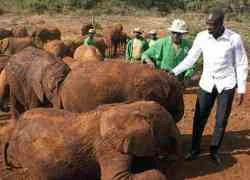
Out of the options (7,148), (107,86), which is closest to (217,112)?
(107,86)

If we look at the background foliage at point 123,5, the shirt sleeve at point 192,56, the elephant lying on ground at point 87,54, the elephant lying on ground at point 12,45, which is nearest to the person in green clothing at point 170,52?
the shirt sleeve at point 192,56

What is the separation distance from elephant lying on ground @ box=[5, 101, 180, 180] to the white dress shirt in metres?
1.03

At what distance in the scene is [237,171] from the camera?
5668mm

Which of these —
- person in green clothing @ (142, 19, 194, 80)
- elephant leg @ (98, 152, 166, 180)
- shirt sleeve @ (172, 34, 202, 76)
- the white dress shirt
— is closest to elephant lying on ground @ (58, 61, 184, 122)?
shirt sleeve @ (172, 34, 202, 76)

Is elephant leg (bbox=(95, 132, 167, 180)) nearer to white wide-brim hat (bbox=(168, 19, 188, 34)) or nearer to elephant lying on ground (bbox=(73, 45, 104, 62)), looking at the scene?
white wide-brim hat (bbox=(168, 19, 188, 34))

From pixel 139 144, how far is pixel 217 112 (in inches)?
60.9

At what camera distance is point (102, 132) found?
4660 mm

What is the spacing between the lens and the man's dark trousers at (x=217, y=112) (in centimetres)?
574

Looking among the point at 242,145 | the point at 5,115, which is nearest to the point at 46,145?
the point at 242,145

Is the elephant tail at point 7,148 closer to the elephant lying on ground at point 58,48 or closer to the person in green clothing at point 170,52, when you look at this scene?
the person in green clothing at point 170,52

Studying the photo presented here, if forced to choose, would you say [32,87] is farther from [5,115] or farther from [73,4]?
[73,4]

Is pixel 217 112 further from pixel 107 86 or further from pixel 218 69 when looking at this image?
pixel 107 86

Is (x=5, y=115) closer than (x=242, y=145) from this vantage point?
No

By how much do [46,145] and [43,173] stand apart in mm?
287
